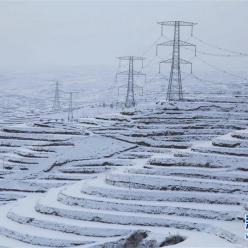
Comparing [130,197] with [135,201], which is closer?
[135,201]

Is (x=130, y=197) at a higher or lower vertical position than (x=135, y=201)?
higher

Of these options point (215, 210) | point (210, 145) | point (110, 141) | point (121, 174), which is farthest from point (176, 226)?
point (110, 141)

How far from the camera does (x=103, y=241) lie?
2203 cm

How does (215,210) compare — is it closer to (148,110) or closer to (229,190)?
(229,190)

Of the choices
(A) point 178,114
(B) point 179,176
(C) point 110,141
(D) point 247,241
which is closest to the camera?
(D) point 247,241

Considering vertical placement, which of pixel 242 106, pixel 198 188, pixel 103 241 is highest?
pixel 242 106

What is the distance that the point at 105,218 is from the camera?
23.7m

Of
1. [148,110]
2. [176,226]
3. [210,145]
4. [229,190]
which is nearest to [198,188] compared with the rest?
[229,190]

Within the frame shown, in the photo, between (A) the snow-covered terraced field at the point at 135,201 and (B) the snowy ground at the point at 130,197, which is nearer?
(A) the snow-covered terraced field at the point at 135,201

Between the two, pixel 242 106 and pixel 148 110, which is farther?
pixel 148 110

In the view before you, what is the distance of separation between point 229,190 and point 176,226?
3.25 meters

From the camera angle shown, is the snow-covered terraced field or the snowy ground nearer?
the snow-covered terraced field

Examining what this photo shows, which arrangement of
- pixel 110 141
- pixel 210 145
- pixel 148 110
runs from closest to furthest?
pixel 210 145 < pixel 110 141 < pixel 148 110

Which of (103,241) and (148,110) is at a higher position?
(148,110)
